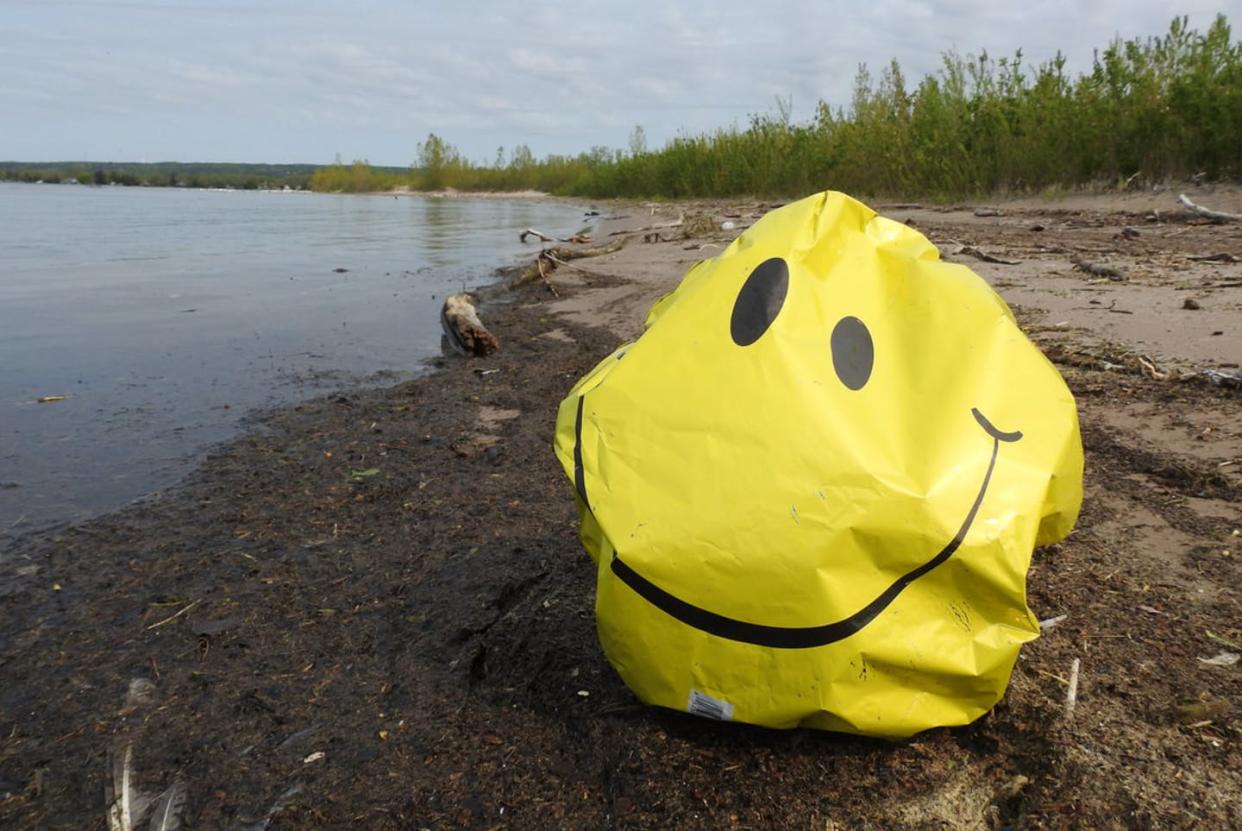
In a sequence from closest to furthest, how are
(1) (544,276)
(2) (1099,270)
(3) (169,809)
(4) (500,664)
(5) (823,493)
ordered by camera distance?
(5) (823,493), (3) (169,809), (4) (500,664), (2) (1099,270), (1) (544,276)

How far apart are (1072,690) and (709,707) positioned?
0.80 metres

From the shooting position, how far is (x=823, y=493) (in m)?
1.39

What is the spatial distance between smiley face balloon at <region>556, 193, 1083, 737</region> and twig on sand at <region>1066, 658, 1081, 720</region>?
23 centimetres

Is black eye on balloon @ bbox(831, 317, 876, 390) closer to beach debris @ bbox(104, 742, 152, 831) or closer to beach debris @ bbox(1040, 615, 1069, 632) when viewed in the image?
beach debris @ bbox(1040, 615, 1069, 632)

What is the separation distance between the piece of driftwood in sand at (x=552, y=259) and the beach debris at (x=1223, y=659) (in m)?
8.05

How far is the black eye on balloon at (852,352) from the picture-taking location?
60.1 inches

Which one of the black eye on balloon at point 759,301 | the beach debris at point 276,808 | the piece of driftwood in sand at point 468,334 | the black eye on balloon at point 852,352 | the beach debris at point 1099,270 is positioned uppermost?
the black eye on balloon at point 759,301

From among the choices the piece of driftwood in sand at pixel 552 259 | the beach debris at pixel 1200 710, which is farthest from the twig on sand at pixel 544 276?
the beach debris at pixel 1200 710

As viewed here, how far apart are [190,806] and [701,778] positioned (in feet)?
3.68

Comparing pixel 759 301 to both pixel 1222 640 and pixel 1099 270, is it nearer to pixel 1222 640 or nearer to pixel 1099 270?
pixel 1222 640

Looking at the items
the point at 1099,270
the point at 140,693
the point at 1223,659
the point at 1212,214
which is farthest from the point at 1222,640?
the point at 1212,214

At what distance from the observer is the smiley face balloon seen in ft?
4.57

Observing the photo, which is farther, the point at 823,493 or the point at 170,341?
the point at 170,341

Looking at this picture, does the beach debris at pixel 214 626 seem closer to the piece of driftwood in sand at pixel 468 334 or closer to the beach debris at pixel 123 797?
the beach debris at pixel 123 797
